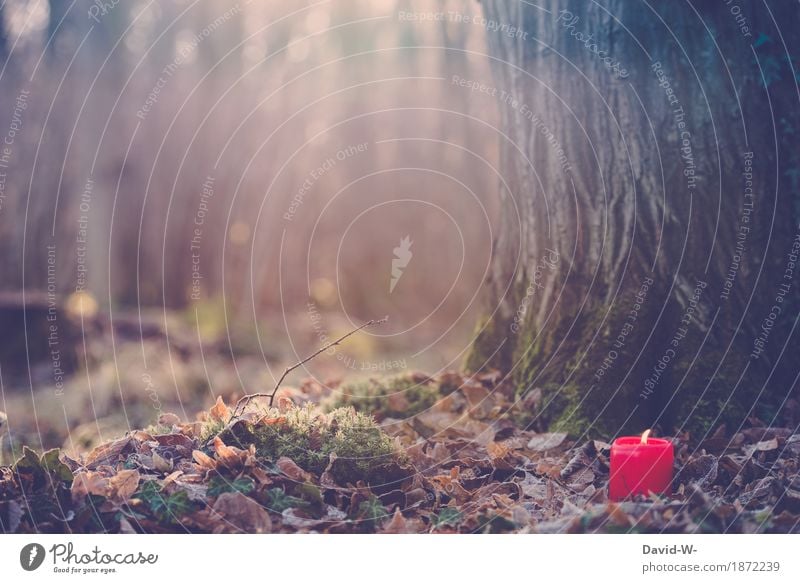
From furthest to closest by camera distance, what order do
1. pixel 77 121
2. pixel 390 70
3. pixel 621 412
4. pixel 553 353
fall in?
pixel 390 70 → pixel 77 121 → pixel 553 353 → pixel 621 412

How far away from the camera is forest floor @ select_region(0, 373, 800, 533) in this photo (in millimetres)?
3297

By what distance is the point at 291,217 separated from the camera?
43.3ft

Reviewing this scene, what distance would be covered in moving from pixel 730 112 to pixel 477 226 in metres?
10.3

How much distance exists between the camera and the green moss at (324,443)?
3.52 m

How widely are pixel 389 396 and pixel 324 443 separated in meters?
1.19

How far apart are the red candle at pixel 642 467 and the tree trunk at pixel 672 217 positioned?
0.76 metres

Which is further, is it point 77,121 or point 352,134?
point 352,134

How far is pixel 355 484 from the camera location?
3.52 m

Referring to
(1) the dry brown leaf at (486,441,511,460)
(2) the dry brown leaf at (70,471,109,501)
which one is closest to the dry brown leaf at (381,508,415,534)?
(1) the dry brown leaf at (486,441,511,460)

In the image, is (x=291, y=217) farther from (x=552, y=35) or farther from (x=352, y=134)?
(x=552, y=35)

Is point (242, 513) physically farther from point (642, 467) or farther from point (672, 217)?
point (672, 217)

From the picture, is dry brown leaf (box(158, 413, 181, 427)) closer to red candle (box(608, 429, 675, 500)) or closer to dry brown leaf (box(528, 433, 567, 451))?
dry brown leaf (box(528, 433, 567, 451))
